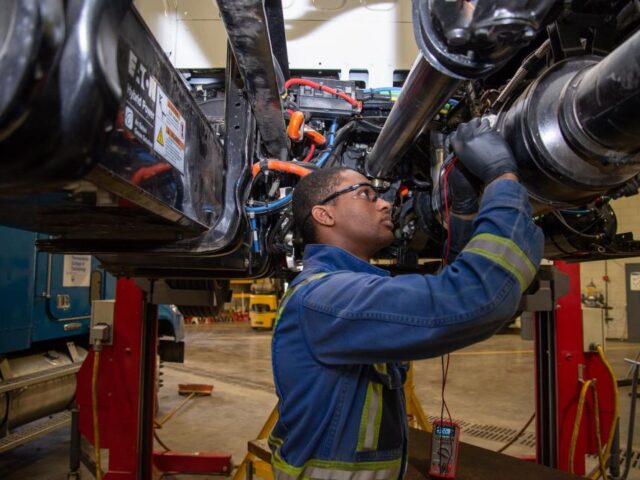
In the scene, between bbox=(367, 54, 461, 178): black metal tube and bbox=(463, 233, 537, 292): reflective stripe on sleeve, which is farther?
bbox=(367, 54, 461, 178): black metal tube

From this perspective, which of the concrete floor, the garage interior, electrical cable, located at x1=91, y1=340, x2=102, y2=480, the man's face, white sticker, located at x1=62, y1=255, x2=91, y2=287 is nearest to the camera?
the garage interior

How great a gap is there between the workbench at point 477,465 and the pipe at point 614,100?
179 cm

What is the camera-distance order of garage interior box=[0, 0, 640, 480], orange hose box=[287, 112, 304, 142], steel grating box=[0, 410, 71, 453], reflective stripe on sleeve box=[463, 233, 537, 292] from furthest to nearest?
steel grating box=[0, 410, 71, 453] → orange hose box=[287, 112, 304, 142] → reflective stripe on sleeve box=[463, 233, 537, 292] → garage interior box=[0, 0, 640, 480]

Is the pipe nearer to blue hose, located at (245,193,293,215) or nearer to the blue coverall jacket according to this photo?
the blue coverall jacket

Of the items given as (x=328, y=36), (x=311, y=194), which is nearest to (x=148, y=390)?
(x=311, y=194)

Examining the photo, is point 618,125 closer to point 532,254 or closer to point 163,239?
point 532,254

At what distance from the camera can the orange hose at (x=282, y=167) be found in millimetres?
1868

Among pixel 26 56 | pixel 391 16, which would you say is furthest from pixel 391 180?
pixel 26 56

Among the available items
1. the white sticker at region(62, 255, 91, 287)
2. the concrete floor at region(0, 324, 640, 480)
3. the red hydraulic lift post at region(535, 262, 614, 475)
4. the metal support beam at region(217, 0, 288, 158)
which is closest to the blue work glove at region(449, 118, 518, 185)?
the metal support beam at region(217, 0, 288, 158)

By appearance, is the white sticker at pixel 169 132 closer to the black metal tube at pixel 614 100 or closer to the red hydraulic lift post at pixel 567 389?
the black metal tube at pixel 614 100

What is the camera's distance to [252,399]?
5980 mm

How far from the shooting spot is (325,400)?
121cm

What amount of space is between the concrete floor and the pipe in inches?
149

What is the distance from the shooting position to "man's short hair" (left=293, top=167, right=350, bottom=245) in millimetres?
1511
